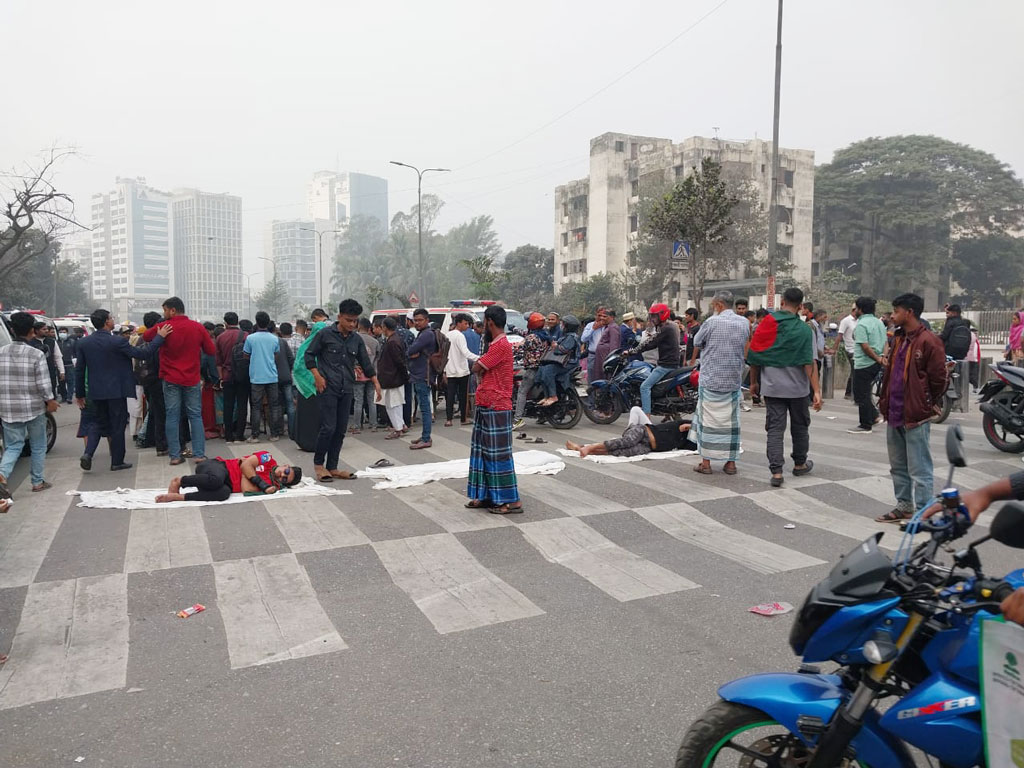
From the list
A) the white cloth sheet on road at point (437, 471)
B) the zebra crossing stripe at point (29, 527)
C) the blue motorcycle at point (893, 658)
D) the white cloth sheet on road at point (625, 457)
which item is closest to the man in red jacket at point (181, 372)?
the zebra crossing stripe at point (29, 527)


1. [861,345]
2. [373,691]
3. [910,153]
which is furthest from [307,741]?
[910,153]

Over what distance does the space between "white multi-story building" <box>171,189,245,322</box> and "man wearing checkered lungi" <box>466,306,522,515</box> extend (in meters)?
136

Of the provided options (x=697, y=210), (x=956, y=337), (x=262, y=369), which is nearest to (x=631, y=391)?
(x=956, y=337)

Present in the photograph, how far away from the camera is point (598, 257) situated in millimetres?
62125

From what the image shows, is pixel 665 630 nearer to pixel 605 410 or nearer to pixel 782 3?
pixel 605 410

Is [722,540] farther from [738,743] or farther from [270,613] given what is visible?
[738,743]

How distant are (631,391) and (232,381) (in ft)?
19.6

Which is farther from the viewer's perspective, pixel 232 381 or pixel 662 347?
pixel 662 347

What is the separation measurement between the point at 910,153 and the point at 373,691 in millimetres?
67072

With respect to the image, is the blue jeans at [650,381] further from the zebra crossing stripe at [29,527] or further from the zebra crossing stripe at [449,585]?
the zebra crossing stripe at [29,527]

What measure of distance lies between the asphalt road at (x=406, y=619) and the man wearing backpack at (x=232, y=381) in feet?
10.5

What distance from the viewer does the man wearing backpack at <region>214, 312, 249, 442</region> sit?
1096cm

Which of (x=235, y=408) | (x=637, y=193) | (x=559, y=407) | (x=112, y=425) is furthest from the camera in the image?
(x=637, y=193)

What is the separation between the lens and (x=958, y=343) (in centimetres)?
1220
